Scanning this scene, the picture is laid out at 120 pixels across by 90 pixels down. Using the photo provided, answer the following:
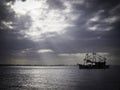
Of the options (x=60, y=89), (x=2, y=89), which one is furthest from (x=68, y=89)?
(x=2, y=89)

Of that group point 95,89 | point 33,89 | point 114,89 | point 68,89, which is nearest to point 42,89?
point 33,89

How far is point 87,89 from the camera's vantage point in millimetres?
63594

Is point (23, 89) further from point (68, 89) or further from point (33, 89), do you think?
point (68, 89)

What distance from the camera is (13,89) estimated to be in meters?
65.3

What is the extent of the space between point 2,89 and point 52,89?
1600 centimetres

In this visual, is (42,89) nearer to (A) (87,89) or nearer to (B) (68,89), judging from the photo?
(B) (68,89)

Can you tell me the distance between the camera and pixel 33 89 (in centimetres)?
6494

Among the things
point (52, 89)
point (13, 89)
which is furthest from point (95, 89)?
point (13, 89)

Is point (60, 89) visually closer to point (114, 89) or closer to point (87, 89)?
point (87, 89)

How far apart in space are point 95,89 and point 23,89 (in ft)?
75.8

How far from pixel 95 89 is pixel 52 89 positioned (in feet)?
45.8

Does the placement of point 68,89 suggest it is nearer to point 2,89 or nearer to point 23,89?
point 23,89

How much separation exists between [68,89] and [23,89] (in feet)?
48.0

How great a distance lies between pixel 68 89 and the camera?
64.9m
